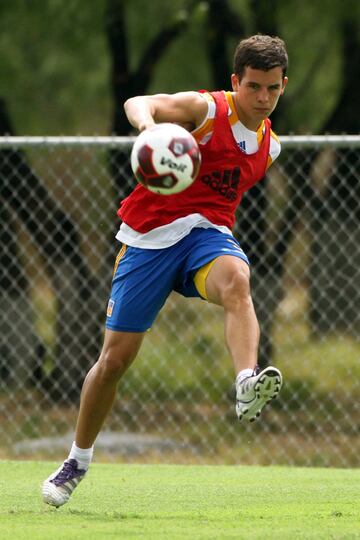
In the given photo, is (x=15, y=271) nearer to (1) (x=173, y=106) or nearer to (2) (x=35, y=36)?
(2) (x=35, y=36)

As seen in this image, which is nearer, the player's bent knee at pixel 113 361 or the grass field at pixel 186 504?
the grass field at pixel 186 504

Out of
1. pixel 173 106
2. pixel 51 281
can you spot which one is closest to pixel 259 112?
pixel 173 106

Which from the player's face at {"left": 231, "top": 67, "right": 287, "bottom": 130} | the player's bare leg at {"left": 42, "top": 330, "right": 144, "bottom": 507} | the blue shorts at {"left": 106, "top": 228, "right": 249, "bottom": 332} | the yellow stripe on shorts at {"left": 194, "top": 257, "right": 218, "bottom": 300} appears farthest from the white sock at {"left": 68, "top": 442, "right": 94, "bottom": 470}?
the player's face at {"left": 231, "top": 67, "right": 287, "bottom": 130}

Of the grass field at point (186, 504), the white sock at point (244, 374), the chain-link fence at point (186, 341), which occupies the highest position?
the white sock at point (244, 374)

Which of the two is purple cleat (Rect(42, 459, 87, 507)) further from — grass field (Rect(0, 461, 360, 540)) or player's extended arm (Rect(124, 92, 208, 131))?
player's extended arm (Rect(124, 92, 208, 131))

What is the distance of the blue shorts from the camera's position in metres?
5.06

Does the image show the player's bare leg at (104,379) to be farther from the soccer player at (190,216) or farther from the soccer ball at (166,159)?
the soccer ball at (166,159)

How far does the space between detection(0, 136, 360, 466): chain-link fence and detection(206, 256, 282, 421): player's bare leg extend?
410cm

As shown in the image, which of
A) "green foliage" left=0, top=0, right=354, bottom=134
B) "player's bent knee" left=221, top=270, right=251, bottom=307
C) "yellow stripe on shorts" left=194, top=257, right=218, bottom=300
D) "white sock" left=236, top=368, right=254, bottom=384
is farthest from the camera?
"green foliage" left=0, top=0, right=354, bottom=134

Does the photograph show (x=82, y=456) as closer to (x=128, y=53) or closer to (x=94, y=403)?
(x=94, y=403)

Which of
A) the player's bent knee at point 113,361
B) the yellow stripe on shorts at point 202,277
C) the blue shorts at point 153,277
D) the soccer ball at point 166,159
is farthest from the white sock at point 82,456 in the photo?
the soccer ball at point 166,159

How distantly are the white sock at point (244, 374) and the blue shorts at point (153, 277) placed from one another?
0.55 metres

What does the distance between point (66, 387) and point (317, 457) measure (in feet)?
7.07

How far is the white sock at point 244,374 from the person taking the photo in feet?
14.9
